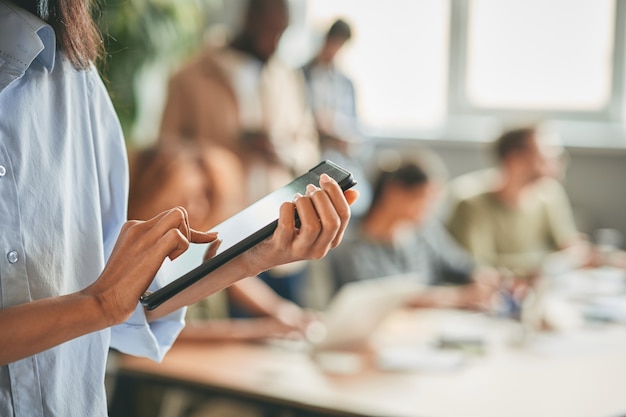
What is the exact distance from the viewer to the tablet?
0.76 meters

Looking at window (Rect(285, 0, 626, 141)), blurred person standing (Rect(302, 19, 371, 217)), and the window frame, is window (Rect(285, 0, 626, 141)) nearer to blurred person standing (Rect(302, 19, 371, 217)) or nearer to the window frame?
the window frame

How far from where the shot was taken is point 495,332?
2.61 meters

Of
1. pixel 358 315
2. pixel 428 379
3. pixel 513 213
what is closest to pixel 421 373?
pixel 428 379

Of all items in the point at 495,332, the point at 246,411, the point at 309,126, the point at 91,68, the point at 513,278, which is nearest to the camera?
the point at 91,68

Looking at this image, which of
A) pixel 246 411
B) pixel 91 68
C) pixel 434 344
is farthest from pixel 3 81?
pixel 434 344


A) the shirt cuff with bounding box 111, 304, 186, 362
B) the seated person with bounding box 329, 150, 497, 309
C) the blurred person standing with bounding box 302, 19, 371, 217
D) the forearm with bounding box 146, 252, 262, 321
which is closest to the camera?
the forearm with bounding box 146, 252, 262, 321

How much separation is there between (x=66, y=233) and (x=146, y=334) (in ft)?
0.59

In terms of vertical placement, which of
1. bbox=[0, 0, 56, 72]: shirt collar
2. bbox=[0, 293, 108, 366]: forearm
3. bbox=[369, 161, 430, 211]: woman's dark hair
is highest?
bbox=[0, 0, 56, 72]: shirt collar

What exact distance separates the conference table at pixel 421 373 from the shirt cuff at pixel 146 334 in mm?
967

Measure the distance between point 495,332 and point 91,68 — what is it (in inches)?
78.9

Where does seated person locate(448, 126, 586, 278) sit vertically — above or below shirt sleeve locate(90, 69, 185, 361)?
below

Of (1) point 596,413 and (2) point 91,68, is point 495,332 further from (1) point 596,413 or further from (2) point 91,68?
(2) point 91,68

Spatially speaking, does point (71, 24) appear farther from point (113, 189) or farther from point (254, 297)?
point (254, 297)

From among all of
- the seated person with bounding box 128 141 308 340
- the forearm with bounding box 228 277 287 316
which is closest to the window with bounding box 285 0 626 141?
the forearm with bounding box 228 277 287 316
